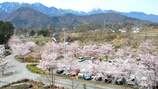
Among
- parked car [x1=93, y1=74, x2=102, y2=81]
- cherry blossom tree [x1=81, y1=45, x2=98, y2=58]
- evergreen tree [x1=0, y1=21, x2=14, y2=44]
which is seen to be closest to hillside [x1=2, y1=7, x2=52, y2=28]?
evergreen tree [x1=0, y1=21, x2=14, y2=44]

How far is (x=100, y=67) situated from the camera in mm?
13180

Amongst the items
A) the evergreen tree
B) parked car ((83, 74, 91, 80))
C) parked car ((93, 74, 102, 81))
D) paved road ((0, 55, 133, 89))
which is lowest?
paved road ((0, 55, 133, 89))

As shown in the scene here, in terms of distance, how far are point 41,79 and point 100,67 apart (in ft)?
24.9

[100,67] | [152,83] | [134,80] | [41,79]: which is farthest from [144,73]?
[41,79]

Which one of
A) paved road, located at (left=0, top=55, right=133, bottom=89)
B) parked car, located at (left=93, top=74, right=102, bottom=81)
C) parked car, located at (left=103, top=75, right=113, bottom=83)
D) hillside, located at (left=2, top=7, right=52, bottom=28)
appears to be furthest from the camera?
hillside, located at (left=2, top=7, right=52, bottom=28)

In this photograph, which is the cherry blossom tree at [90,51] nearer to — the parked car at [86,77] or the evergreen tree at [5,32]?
the parked car at [86,77]

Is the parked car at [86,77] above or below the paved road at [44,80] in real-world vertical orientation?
above

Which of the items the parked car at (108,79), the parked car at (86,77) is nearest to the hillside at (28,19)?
the parked car at (86,77)

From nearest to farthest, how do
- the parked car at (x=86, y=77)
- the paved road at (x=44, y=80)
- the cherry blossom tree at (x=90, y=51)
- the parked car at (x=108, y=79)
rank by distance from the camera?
the paved road at (x=44, y=80), the parked car at (x=108, y=79), the parked car at (x=86, y=77), the cherry blossom tree at (x=90, y=51)

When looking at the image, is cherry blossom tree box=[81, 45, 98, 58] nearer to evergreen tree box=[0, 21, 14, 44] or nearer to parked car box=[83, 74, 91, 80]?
parked car box=[83, 74, 91, 80]

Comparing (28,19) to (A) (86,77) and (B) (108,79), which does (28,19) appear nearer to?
(A) (86,77)

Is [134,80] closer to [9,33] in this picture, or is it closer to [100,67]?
[100,67]

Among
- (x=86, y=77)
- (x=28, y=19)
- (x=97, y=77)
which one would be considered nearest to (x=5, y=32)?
(x=86, y=77)

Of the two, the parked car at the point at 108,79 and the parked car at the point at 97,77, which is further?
the parked car at the point at 108,79
